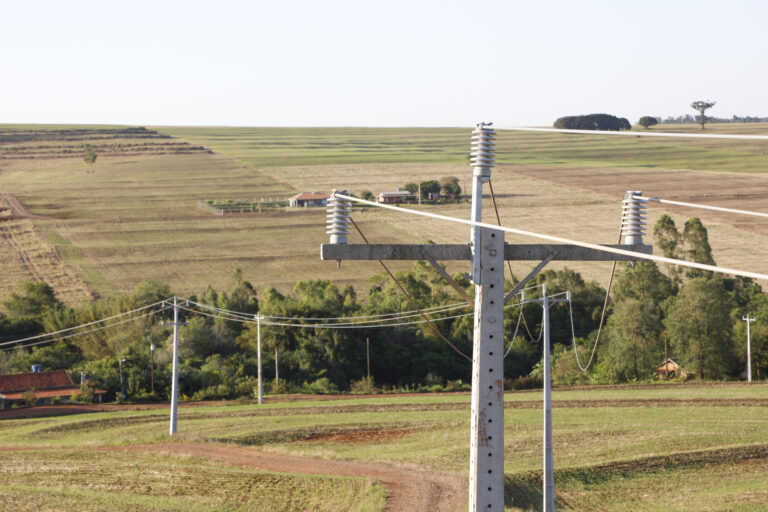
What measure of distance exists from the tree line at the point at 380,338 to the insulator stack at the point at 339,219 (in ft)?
132

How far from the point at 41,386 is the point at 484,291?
169 feet

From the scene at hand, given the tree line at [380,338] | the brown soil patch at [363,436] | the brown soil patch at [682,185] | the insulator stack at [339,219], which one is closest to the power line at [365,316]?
the tree line at [380,338]

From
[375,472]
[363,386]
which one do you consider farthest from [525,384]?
[375,472]

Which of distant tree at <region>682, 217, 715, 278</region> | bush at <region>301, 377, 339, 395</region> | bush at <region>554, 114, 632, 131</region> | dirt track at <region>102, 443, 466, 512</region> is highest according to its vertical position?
bush at <region>554, 114, 632, 131</region>

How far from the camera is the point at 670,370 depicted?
2379 inches

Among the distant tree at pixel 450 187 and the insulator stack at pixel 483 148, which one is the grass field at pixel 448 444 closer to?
the insulator stack at pixel 483 148

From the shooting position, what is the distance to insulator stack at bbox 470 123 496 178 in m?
11.3

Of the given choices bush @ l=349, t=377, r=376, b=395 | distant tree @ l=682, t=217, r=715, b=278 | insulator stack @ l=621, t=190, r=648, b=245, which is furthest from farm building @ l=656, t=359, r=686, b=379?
insulator stack @ l=621, t=190, r=648, b=245

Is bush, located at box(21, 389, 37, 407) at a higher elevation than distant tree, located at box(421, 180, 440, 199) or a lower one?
lower

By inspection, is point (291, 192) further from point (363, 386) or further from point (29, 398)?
point (29, 398)

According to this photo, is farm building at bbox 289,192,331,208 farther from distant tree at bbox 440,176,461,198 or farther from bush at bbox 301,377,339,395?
bush at bbox 301,377,339,395

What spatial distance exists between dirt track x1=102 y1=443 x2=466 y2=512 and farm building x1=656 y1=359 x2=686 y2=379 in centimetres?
3241

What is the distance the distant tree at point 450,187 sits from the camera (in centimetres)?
11450

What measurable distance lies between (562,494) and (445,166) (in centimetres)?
11546
